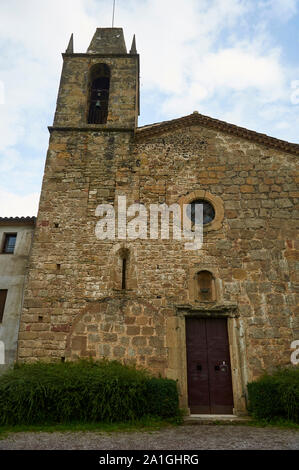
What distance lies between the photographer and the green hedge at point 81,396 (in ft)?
22.1

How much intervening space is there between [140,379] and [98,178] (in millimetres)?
5884

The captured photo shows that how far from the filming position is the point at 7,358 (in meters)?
9.55

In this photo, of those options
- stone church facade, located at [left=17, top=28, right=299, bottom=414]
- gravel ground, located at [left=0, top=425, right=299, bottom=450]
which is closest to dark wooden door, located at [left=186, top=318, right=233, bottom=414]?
stone church facade, located at [left=17, top=28, right=299, bottom=414]

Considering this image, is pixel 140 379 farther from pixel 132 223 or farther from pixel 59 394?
pixel 132 223

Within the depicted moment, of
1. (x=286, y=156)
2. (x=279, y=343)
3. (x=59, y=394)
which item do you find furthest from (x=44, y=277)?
(x=286, y=156)

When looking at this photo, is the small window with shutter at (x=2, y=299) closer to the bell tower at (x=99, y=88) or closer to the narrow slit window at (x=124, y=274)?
the narrow slit window at (x=124, y=274)

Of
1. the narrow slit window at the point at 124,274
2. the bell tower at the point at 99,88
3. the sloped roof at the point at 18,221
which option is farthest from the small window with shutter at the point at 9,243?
the narrow slit window at the point at 124,274

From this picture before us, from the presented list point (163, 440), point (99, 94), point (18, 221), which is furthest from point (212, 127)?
point (163, 440)

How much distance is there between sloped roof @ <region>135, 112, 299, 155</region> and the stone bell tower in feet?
1.79

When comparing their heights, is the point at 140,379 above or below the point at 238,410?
above

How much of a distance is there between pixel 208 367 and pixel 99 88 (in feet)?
34.3

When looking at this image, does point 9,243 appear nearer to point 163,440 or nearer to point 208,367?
point 208,367

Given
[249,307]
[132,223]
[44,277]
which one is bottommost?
[249,307]

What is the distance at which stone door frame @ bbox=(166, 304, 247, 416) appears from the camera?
324 inches
